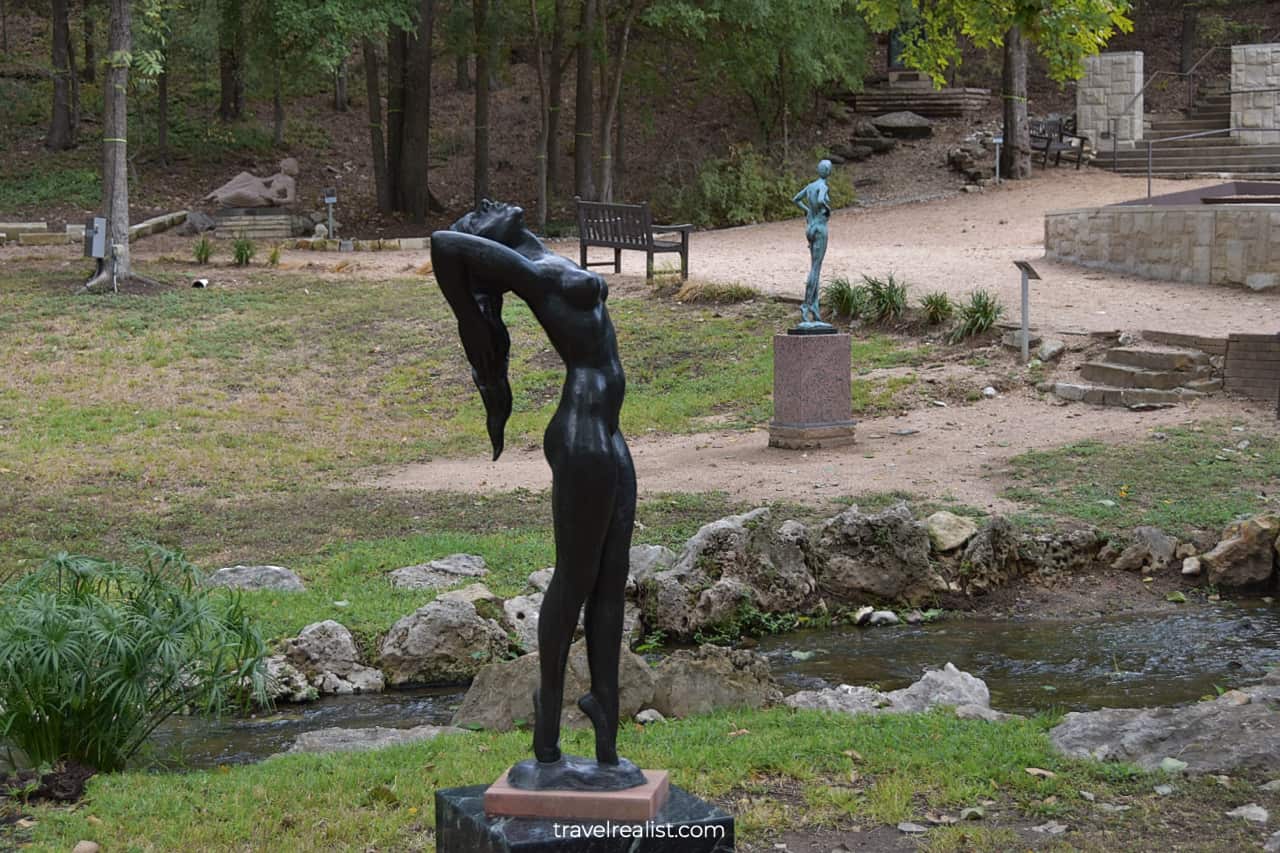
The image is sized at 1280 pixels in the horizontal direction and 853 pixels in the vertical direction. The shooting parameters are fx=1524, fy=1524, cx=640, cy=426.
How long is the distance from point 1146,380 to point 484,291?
1160 cm

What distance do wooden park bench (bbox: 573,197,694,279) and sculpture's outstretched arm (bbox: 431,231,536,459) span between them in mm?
15649

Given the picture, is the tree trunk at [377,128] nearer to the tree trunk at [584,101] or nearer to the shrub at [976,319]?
the tree trunk at [584,101]

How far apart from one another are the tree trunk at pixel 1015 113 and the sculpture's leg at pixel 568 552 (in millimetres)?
26546

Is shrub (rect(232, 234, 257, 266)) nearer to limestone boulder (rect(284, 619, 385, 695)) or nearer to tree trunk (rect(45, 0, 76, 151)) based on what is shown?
tree trunk (rect(45, 0, 76, 151))

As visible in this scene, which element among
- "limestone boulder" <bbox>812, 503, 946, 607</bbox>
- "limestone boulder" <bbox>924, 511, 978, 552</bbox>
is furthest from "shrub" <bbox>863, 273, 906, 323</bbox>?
"limestone boulder" <bbox>812, 503, 946, 607</bbox>

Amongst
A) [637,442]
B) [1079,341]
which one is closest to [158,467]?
[637,442]

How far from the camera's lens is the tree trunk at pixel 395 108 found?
2973cm

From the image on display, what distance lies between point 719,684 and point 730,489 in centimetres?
527

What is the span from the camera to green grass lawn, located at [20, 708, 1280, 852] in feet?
18.9

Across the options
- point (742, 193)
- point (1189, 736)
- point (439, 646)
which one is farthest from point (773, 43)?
point (1189, 736)

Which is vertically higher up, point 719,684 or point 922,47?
point 922,47

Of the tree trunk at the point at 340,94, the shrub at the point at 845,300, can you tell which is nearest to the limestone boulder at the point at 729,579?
the shrub at the point at 845,300

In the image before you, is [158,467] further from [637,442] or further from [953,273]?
[953,273]

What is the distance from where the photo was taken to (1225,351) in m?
15.3
